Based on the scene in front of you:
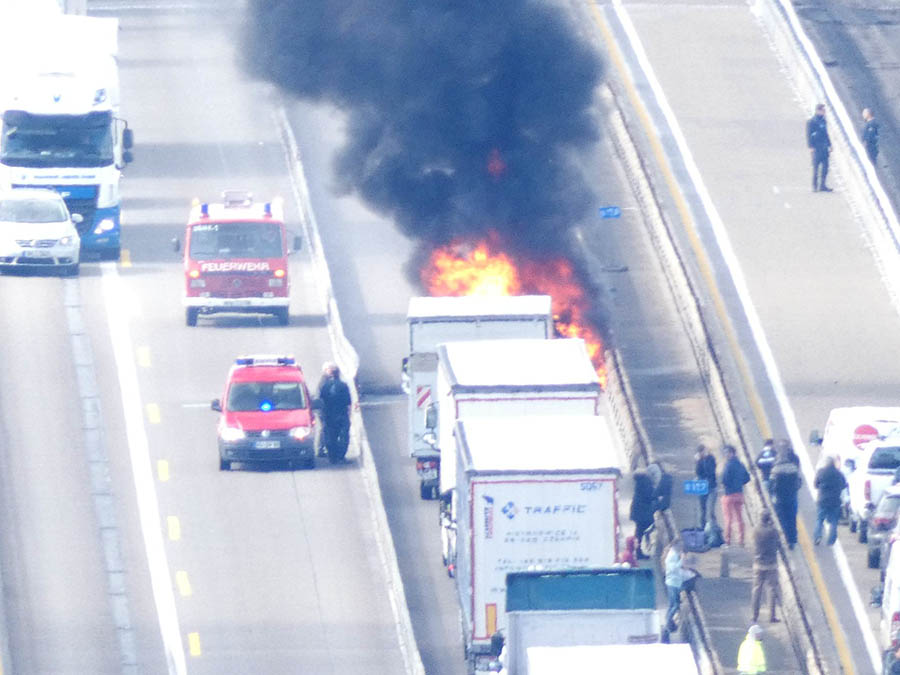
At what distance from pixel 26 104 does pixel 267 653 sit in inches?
776

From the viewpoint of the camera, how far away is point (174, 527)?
3631 centimetres

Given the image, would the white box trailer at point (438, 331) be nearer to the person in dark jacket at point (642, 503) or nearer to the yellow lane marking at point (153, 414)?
the person in dark jacket at point (642, 503)

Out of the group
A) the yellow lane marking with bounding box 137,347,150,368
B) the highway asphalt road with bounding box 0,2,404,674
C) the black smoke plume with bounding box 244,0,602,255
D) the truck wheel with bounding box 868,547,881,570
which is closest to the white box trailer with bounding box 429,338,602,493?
the highway asphalt road with bounding box 0,2,404,674

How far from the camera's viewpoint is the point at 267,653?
105ft

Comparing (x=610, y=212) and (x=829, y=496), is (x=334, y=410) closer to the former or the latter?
(x=829, y=496)

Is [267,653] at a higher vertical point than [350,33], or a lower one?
lower

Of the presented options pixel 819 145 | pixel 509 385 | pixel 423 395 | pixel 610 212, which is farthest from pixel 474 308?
pixel 819 145

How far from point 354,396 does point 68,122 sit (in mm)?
12111

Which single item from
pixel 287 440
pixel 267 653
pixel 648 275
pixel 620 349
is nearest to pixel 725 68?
pixel 648 275

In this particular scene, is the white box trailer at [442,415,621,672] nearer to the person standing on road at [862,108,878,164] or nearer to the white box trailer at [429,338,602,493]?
the white box trailer at [429,338,602,493]

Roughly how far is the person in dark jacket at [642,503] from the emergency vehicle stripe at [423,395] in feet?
13.6

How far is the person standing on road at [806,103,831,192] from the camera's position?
5016 centimetres

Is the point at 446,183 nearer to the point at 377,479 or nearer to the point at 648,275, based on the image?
the point at 648,275

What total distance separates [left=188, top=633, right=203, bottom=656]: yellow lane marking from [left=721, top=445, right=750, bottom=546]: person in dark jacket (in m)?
7.34
